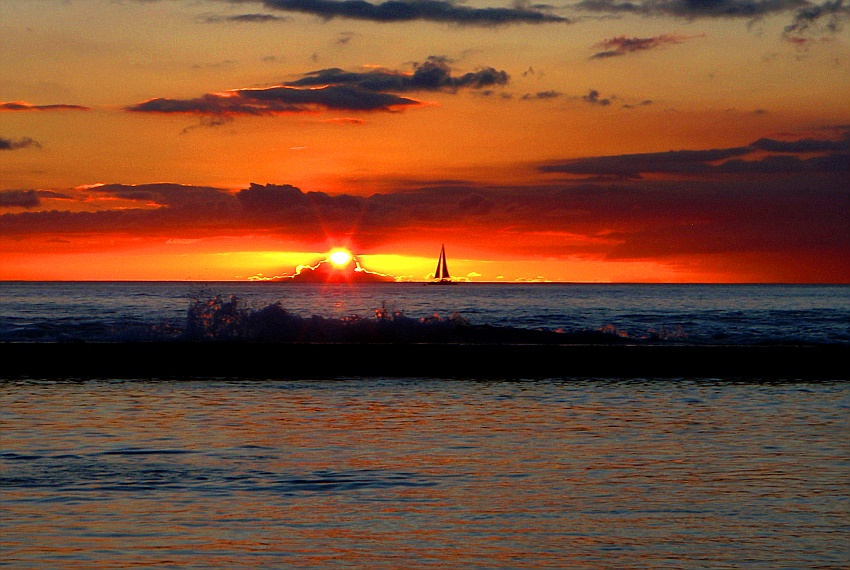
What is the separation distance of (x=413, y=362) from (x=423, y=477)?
1637cm

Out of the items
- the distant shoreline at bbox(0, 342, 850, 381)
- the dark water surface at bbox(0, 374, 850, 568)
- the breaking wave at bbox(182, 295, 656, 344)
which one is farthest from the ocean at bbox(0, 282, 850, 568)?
the breaking wave at bbox(182, 295, 656, 344)

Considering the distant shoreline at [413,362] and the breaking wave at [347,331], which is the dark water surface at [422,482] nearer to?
the distant shoreline at [413,362]

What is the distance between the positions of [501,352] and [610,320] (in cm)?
3861

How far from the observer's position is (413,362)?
1124 inches

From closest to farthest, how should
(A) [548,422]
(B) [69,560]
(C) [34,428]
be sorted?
(B) [69,560] < (C) [34,428] < (A) [548,422]

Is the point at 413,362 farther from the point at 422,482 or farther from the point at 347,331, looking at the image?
the point at 422,482

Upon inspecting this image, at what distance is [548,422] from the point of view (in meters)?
17.1

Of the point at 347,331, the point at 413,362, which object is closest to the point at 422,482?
the point at 413,362

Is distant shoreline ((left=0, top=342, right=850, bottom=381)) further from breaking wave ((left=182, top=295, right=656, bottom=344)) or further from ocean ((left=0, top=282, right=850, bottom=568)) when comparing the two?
breaking wave ((left=182, top=295, right=656, bottom=344))

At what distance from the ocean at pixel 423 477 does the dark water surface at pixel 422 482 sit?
0.04 meters

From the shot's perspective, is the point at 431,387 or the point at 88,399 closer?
the point at 88,399

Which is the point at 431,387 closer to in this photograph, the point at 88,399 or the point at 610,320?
the point at 88,399

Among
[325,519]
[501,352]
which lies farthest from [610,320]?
[325,519]

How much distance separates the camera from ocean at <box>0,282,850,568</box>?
358 inches
